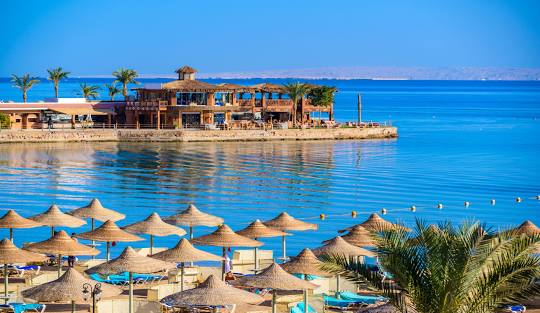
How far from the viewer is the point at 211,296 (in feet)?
73.8

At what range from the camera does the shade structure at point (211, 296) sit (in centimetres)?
2238

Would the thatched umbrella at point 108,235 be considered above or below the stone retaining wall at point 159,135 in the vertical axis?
below

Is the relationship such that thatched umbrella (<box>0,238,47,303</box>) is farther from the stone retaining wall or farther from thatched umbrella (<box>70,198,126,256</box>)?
the stone retaining wall

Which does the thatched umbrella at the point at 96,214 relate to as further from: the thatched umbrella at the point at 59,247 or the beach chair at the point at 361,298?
the beach chair at the point at 361,298

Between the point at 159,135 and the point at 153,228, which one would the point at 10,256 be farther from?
the point at 159,135

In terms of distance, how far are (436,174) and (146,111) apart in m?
31.2

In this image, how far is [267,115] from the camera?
10188 cm

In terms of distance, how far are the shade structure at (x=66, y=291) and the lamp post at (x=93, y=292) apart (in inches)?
5.5

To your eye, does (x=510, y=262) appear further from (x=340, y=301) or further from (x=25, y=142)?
(x=25, y=142)

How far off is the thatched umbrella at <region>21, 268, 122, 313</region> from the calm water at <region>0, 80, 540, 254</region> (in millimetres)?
18114

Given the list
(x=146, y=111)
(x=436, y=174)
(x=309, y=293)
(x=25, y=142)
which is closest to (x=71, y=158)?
(x=25, y=142)

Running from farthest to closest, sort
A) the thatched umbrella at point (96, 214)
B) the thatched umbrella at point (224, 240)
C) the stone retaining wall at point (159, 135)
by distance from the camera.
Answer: the stone retaining wall at point (159, 135), the thatched umbrella at point (96, 214), the thatched umbrella at point (224, 240)

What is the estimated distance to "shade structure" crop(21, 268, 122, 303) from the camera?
2278cm

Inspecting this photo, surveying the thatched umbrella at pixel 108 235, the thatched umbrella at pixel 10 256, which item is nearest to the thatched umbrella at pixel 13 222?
the thatched umbrella at pixel 108 235
